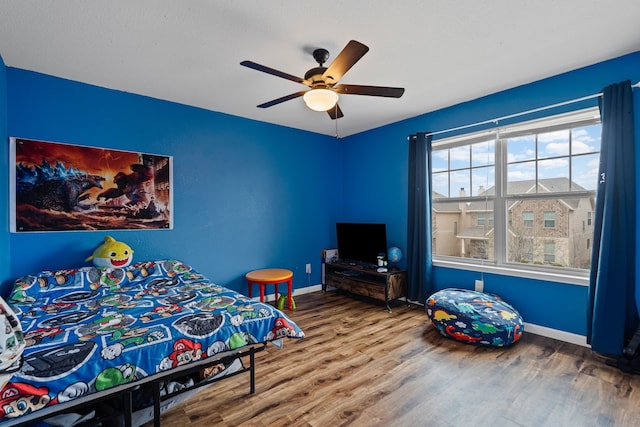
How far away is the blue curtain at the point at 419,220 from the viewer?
3.62m

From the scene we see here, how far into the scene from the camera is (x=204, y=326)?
180 centimetres

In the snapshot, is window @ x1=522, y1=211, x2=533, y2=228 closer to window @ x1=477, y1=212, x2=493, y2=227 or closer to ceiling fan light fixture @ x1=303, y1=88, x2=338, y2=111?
window @ x1=477, y1=212, x2=493, y2=227

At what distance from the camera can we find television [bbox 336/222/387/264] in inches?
154

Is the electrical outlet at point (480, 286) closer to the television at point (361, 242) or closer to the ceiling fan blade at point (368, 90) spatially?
the television at point (361, 242)

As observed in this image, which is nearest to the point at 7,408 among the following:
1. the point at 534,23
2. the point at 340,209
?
the point at 534,23

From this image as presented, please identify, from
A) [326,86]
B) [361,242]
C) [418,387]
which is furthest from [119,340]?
[361,242]

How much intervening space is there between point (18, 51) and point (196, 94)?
132cm

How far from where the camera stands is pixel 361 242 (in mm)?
4145

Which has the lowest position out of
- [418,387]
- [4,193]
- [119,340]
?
[418,387]

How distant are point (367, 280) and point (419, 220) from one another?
1023mm

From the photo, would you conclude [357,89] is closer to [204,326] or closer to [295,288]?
[204,326]

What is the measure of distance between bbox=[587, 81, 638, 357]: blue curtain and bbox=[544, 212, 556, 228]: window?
1.69ft

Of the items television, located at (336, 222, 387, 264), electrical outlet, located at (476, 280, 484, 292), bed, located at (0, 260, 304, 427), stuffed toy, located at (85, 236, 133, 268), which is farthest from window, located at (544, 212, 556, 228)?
stuffed toy, located at (85, 236, 133, 268)

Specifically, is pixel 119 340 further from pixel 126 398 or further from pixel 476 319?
pixel 476 319
